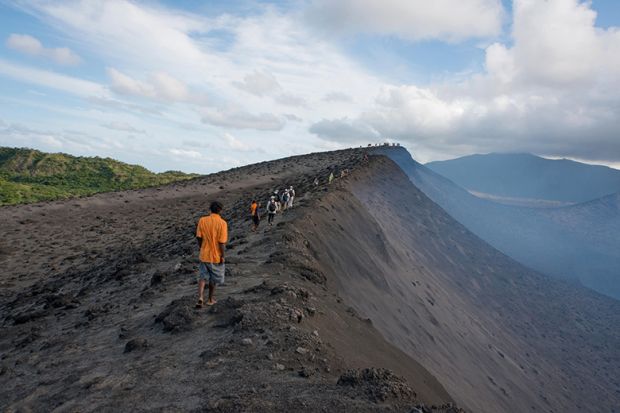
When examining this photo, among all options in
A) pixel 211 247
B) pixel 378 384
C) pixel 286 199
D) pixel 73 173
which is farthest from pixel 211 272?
pixel 73 173

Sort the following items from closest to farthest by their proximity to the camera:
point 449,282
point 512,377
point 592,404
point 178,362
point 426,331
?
point 178,362 < point 426,331 < point 512,377 < point 592,404 < point 449,282

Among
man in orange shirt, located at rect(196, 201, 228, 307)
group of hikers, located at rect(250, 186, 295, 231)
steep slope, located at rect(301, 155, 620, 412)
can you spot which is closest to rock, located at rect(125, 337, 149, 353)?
man in orange shirt, located at rect(196, 201, 228, 307)

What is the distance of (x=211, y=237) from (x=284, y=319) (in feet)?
6.14

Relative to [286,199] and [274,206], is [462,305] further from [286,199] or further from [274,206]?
[274,206]

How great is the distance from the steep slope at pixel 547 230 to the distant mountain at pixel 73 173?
33782 mm

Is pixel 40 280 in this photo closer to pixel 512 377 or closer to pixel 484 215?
pixel 512 377

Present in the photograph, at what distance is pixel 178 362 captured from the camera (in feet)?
21.1

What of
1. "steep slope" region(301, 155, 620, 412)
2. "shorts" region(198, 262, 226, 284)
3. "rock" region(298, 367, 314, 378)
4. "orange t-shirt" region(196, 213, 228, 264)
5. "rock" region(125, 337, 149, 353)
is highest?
"orange t-shirt" region(196, 213, 228, 264)

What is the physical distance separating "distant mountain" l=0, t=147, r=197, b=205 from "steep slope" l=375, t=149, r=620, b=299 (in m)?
33.8

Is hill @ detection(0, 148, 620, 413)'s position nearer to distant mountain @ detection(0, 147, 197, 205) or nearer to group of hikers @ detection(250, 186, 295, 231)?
group of hikers @ detection(250, 186, 295, 231)

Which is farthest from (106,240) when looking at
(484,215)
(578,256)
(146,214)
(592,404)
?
(578,256)

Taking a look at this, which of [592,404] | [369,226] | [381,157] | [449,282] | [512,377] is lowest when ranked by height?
[592,404]

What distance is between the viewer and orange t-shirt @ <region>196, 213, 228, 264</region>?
7953 mm

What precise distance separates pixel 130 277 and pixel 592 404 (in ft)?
79.3
